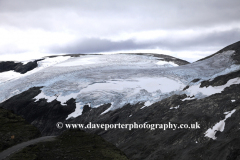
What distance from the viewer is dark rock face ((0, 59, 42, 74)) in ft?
214

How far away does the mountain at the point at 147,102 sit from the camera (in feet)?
73.4

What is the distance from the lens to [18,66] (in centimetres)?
6950

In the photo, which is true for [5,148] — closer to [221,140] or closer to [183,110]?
[221,140]

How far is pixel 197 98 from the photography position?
2941 centimetres

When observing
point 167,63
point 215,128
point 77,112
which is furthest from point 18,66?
point 215,128

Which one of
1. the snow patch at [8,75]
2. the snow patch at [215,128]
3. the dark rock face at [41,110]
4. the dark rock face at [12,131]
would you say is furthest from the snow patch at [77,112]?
the snow patch at [8,75]

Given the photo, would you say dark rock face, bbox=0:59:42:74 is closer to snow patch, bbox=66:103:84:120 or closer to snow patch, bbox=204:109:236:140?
snow patch, bbox=66:103:84:120

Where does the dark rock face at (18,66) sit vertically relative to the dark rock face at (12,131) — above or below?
above

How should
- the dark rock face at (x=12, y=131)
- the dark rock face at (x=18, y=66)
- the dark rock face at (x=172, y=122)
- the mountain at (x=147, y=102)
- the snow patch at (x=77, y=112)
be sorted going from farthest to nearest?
the dark rock face at (x=18, y=66), the snow patch at (x=77, y=112), the mountain at (x=147, y=102), the dark rock face at (x=172, y=122), the dark rock face at (x=12, y=131)

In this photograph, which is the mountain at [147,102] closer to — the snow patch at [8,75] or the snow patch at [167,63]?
the snow patch at [167,63]

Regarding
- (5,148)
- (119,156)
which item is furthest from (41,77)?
(119,156)

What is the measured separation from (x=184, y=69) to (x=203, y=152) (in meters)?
21.9

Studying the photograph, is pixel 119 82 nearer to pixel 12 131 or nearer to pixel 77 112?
pixel 77 112

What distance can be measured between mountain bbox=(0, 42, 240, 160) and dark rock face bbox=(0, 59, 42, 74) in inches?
432
